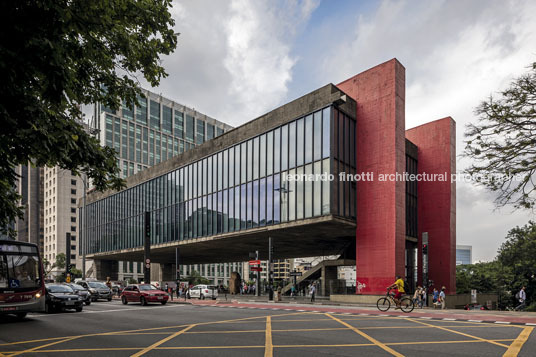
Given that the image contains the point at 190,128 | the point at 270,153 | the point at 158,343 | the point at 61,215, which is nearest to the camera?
the point at 158,343

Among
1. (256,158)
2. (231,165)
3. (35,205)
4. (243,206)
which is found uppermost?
(256,158)

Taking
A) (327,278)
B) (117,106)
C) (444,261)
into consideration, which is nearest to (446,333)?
(117,106)

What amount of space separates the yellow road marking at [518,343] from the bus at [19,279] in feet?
48.7

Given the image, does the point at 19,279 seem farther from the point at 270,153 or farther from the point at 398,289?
the point at 270,153

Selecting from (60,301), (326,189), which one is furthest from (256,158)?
(60,301)

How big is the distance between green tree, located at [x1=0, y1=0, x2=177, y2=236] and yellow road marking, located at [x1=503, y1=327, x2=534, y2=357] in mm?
9715

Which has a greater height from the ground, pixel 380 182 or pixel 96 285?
pixel 380 182

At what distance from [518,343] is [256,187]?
28164mm

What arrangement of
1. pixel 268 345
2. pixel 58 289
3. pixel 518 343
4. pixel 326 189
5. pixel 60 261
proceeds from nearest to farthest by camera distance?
pixel 268 345, pixel 518 343, pixel 58 289, pixel 326 189, pixel 60 261

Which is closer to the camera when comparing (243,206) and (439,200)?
(243,206)

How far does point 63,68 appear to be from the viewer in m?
7.02

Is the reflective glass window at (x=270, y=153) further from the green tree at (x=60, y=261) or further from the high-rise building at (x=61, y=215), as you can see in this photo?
the high-rise building at (x=61, y=215)

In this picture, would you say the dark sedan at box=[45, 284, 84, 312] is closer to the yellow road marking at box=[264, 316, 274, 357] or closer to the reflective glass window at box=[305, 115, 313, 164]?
the yellow road marking at box=[264, 316, 274, 357]

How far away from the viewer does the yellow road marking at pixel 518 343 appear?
28.8 feet
